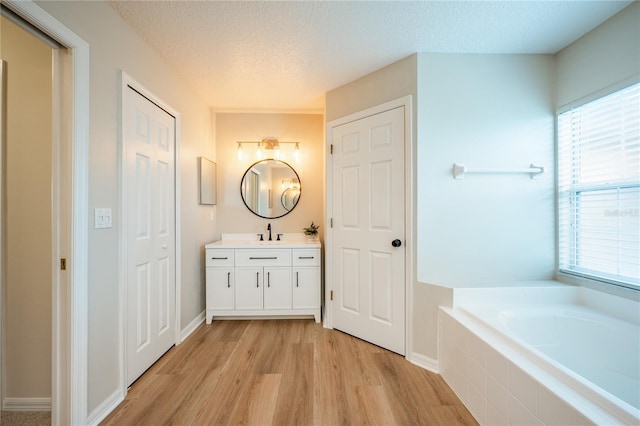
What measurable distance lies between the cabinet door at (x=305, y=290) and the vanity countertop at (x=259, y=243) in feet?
0.88

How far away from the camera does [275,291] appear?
2.76 meters

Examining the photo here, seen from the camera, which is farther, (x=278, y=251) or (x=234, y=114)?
(x=234, y=114)

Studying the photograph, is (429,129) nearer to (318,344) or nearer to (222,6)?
(222,6)

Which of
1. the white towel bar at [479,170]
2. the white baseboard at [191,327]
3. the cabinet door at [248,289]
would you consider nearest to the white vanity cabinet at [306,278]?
the cabinet door at [248,289]

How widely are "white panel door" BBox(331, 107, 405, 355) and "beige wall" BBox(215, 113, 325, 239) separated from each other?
786 millimetres

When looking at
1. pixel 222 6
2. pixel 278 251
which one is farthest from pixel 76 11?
pixel 278 251

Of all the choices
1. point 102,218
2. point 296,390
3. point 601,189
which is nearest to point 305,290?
point 296,390

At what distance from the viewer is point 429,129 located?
2.08m

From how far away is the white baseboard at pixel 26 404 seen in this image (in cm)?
150

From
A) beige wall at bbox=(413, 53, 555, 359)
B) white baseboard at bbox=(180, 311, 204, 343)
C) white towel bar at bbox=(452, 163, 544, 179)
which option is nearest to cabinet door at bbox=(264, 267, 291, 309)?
white baseboard at bbox=(180, 311, 204, 343)

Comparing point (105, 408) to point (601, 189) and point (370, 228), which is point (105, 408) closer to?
point (370, 228)

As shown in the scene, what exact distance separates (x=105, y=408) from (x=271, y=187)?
242 cm

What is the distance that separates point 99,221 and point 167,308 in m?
1.04

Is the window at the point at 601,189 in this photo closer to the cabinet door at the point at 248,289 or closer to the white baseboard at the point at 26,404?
the cabinet door at the point at 248,289
